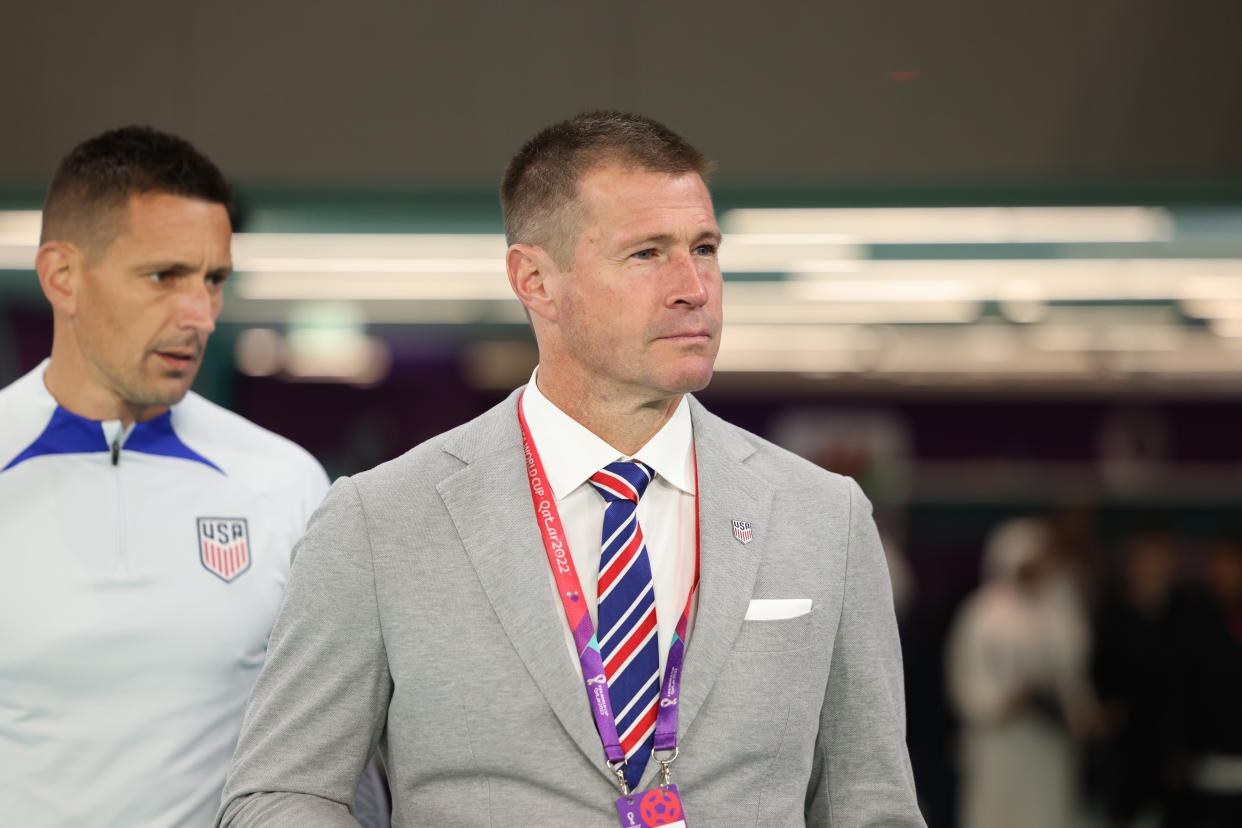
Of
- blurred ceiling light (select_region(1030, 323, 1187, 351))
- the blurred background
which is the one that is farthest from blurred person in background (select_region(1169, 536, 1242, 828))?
blurred ceiling light (select_region(1030, 323, 1187, 351))

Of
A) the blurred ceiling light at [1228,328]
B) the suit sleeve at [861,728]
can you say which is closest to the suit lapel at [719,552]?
Result: the suit sleeve at [861,728]

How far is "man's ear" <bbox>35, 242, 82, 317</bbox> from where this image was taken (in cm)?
234

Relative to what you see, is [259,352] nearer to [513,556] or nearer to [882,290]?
[882,290]

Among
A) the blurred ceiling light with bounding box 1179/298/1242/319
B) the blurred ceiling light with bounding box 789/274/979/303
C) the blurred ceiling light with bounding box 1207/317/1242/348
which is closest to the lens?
the blurred ceiling light with bounding box 789/274/979/303

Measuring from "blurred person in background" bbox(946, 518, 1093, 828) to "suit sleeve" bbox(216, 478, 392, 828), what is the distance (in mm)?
4306

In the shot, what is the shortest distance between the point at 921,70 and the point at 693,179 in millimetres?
2522

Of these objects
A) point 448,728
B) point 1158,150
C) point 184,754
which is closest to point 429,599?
point 448,728

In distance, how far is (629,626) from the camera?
5.80ft

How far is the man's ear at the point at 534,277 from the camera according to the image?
1.97 meters

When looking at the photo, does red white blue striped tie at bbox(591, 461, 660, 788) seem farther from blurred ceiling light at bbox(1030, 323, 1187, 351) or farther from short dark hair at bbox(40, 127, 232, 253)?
blurred ceiling light at bbox(1030, 323, 1187, 351)

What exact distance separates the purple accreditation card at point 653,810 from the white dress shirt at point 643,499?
0.74 ft

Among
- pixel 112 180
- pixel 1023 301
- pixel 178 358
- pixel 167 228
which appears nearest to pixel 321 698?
pixel 178 358

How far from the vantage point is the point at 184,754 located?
2191 millimetres

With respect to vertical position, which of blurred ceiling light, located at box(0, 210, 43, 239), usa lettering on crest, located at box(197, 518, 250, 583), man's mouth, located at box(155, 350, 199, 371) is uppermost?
blurred ceiling light, located at box(0, 210, 43, 239)
